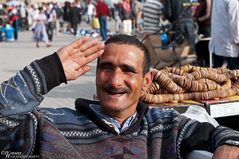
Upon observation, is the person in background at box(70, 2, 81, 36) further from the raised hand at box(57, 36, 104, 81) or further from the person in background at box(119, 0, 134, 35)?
the raised hand at box(57, 36, 104, 81)

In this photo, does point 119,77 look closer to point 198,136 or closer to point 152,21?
point 198,136

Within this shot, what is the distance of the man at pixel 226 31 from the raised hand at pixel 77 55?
434 centimetres

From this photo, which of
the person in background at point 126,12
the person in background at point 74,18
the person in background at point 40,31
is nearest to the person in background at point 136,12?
the person in background at point 126,12

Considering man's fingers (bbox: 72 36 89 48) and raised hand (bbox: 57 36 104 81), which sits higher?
man's fingers (bbox: 72 36 89 48)

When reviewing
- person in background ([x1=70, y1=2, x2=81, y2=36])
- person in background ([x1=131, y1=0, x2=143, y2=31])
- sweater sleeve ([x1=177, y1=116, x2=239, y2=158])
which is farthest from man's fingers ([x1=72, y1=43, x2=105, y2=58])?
person in background ([x1=70, y1=2, x2=81, y2=36])

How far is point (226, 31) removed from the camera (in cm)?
673

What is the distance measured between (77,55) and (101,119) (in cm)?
38

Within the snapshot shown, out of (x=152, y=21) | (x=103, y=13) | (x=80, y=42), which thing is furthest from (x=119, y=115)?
(x=103, y=13)

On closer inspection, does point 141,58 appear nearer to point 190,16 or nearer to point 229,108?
point 229,108

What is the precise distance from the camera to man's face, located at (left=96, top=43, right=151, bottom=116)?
101 inches

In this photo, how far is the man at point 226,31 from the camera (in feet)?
21.4

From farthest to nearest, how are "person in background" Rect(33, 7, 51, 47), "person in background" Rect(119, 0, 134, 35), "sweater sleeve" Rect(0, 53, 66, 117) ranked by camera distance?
"person in background" Rect(119, 0, 134, 35) → "person in background" Rect(33, 7, 51, 47) → "sweater sleeve" Rect(0, 53, 66, 117)

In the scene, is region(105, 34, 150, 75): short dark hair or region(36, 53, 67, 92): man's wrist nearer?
region(36, 53, 67, 92): man's wrist

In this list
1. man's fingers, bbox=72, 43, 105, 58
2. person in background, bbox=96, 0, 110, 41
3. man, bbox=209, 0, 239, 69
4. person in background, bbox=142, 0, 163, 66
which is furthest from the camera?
person in background, bbox=96, 0, 110, 41
